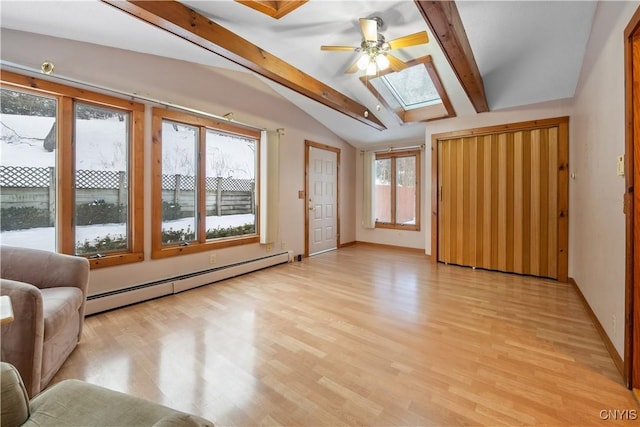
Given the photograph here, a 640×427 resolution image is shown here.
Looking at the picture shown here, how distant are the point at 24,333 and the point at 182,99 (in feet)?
9.06

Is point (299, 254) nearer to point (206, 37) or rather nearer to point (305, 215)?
point (305, 215)

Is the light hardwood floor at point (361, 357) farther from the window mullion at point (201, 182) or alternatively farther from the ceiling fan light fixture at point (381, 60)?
the ceiling fan light fixture at point (381, 60)

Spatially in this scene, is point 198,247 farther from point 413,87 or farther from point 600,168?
point 600,168

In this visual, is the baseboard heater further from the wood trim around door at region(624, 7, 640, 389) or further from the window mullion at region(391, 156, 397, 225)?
the wood trim around door at region(624, 7, 640, 389)

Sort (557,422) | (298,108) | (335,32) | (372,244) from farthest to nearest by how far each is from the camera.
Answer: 1. (372,244)
2. (298,108)
3. (335,32)
4. (557,422)

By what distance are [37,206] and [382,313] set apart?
3.31 metres

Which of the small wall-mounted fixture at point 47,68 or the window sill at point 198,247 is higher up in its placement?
the small wall-mounted fixture at point 47,68

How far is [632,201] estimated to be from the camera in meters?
1.51

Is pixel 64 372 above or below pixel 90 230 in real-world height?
below

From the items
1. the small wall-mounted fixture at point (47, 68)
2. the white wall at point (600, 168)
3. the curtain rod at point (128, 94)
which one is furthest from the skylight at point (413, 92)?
the small wall-mounted fixture at point (47, 68)

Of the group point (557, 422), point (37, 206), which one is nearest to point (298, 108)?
point (37, 206)

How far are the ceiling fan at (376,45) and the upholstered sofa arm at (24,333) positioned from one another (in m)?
2.79

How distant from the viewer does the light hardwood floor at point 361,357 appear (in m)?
1.43

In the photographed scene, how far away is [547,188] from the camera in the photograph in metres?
3.66
